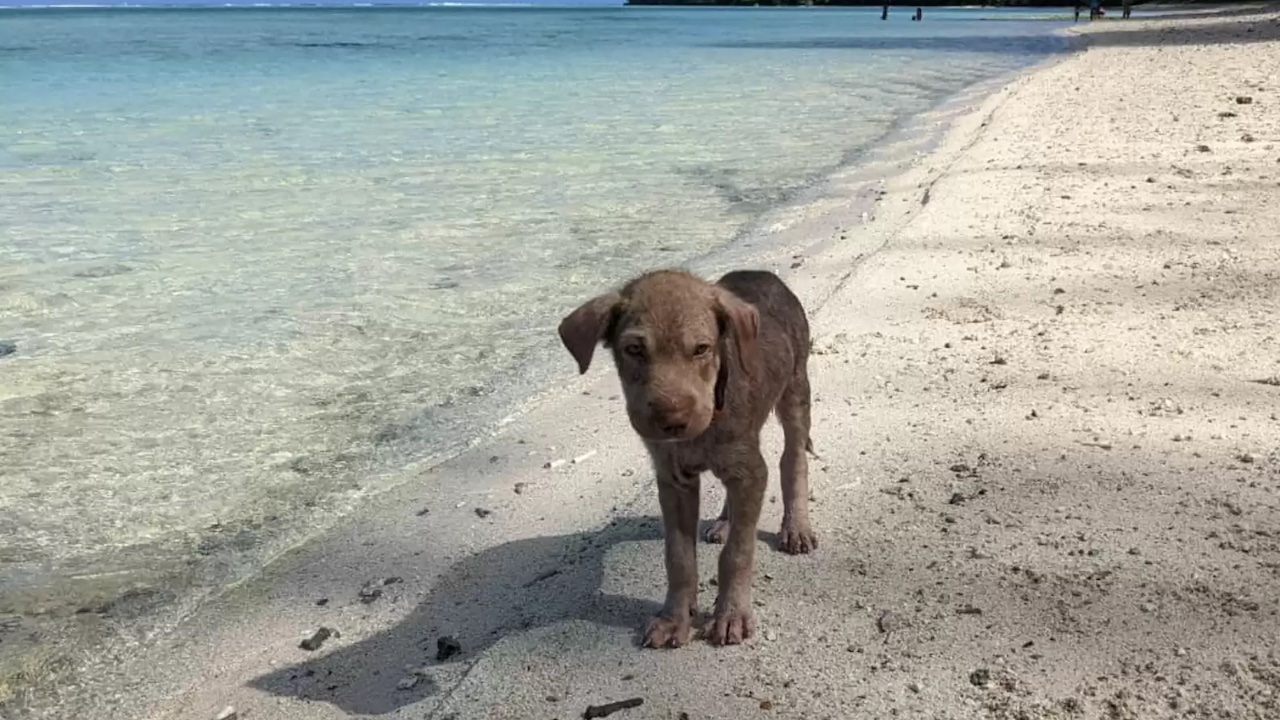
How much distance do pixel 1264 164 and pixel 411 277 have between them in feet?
28.6

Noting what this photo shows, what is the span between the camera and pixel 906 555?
13.4 ft

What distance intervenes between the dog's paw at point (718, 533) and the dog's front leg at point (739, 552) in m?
0.74

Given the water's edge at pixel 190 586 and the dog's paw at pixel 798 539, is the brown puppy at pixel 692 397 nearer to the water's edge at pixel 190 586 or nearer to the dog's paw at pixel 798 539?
the dog's paw at pixel 798 539

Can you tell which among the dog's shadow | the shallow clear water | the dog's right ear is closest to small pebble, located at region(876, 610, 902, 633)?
the dog's shadow

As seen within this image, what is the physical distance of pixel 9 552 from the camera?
4848 mm

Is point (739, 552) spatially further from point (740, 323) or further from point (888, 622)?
point (740, 323)

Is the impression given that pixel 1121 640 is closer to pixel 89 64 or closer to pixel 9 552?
pixel 9 552

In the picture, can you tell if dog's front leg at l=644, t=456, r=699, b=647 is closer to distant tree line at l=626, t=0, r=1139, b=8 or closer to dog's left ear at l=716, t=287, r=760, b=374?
dog's left ear at l=716, t=287, r=760, b=374

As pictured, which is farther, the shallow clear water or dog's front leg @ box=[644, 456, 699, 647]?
the shallow clear water

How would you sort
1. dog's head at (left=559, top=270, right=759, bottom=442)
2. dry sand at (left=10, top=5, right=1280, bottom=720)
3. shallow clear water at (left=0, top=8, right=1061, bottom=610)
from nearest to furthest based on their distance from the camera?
1. dog's head at (left=559, top=270, right=759, bottom=442)
2. dry sand at (left=10, top=5, right=1280, bottom=720)
3. shallow clear water at (left=0, top=8, right=1061, bottom=610)

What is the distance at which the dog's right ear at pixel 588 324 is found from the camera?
3.39 meters

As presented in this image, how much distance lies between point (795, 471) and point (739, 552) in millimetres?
738

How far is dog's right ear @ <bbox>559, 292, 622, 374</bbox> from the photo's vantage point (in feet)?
11.1

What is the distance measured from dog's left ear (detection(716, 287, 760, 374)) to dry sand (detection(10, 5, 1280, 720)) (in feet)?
3.19
